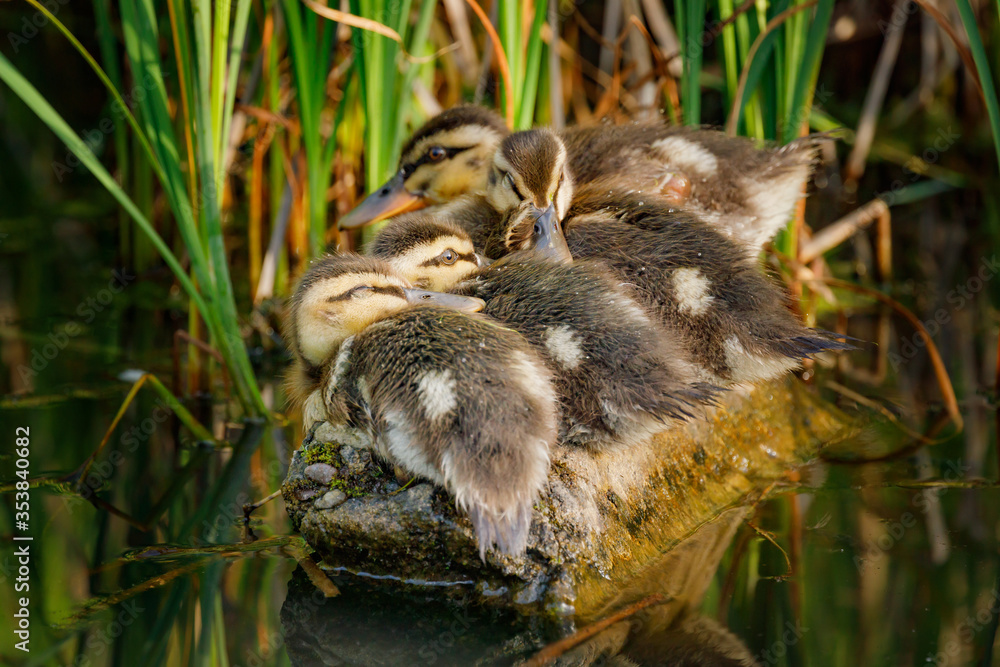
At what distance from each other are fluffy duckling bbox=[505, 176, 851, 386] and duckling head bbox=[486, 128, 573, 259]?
2 centimetres

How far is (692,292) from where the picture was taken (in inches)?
106

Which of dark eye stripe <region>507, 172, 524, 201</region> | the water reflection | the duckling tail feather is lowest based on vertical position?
the water reflection

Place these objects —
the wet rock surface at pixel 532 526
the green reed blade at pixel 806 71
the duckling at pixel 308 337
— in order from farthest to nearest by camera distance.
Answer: the green reed blade at pixel 806 71, the duckling at pixel 308 337, the wet rock surface at pixel 532 526

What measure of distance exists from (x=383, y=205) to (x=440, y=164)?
27cm

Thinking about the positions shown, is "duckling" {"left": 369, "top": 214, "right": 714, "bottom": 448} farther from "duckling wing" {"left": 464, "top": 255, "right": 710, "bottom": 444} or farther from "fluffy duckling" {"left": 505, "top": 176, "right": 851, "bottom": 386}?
"fluffy duckling" {"left": 505, "top": 176, "right": 851, "bottom": 386}

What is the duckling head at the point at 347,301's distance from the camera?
2.62 m

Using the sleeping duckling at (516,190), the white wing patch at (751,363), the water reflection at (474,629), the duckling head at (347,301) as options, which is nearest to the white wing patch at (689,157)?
the sleeping duckling at (516,190)

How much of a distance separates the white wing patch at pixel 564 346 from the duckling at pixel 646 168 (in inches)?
34.9

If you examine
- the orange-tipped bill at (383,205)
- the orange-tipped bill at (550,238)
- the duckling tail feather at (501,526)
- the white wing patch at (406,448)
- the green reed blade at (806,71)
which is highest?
the green reed blade at (806,71)

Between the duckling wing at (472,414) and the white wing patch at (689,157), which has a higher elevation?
the white wing patch at (689,157)

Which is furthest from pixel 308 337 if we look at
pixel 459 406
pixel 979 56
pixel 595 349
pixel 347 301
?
pixel 979 56

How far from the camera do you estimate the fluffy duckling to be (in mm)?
2631

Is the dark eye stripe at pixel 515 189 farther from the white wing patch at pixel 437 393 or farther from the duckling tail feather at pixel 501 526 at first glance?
the duckling tail feather at pixel 501 526

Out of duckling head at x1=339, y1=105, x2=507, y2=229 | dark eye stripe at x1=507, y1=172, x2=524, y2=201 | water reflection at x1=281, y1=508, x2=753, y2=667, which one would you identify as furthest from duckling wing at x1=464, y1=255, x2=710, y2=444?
duckling head at x1=339, y1=105, x2=507, y2=229
